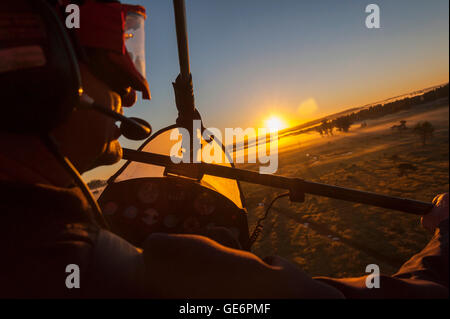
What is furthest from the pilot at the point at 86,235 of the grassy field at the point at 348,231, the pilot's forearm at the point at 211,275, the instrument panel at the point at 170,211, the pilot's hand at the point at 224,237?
the grassy field at the point at 348,231

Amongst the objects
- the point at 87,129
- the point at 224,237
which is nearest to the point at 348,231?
the point at 224,237

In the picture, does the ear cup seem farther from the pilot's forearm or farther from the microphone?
the pilot's forearm

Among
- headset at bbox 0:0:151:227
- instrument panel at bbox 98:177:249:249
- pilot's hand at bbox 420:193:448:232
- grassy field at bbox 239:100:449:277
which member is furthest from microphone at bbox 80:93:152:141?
grassy field at bbox 239:100:449:277

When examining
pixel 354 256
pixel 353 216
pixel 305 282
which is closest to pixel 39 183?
pixel 305 282

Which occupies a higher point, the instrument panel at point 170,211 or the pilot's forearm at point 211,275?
the instrument panel at point 170,211

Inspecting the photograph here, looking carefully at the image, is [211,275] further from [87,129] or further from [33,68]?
[33,68]

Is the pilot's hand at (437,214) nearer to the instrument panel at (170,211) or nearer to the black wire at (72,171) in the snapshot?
the instrument panel at (170,211)
